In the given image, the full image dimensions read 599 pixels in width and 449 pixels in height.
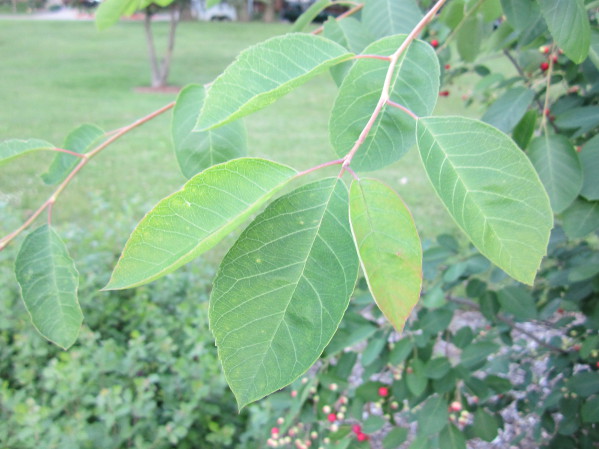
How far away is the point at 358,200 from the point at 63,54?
16155 mm

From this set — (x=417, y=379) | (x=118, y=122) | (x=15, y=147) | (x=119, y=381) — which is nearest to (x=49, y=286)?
(x=15, y=147)

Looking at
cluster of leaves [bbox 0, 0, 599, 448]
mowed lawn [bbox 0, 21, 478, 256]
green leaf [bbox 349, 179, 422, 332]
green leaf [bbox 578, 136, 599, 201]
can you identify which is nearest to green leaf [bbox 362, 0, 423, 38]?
cluster of leaves [bbox 0, 0, 599, 448]

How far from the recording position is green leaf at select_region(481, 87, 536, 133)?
3.25 feet

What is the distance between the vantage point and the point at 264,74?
1.52 ft

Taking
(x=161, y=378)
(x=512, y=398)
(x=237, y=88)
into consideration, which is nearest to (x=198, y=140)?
(x=237, y=88)

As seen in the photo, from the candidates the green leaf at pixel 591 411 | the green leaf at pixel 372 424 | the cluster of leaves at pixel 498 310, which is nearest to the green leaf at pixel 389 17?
the cluster of leaves at pixel 498 310

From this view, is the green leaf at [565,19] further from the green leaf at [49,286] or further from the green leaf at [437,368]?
the green leaf at [437,368]

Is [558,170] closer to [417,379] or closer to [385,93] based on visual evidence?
[385,93]

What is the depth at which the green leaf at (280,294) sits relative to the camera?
1.21ft

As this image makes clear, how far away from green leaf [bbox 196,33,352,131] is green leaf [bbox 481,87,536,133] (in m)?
0.60

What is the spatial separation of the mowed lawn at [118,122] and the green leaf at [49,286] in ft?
7.77

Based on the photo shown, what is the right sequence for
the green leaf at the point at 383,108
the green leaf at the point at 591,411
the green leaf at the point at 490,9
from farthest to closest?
the green leaf at the point at 591,411 → the green leaf at the point at 490,9 → the green leaf at the point at 383,108

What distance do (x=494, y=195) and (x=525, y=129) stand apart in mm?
608

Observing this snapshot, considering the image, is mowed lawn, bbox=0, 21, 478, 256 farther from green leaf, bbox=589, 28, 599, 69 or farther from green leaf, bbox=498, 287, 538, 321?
green leaf, bbox=589, 28, 599, 69
